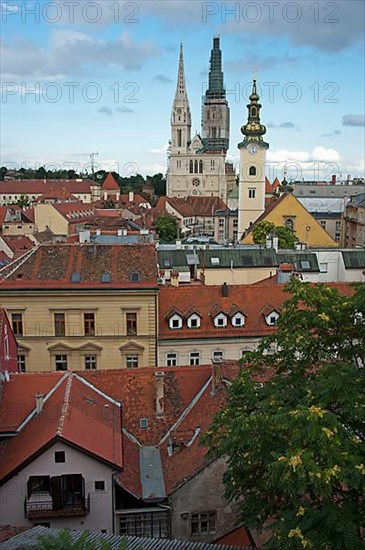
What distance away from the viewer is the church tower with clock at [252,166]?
259 feet

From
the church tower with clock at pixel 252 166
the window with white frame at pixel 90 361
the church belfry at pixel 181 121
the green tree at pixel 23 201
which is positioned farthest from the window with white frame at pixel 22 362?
the church belfry at pixel 181 121

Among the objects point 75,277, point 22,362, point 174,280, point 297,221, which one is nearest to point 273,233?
point 297,221

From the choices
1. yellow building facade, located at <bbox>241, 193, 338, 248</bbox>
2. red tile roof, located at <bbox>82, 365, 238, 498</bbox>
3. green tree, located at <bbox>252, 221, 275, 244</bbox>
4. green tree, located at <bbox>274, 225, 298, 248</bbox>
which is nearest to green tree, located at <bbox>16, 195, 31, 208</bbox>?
yellow building facade, located at <bbox>241, 193, 338, 248</bbox>

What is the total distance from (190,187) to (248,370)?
139m

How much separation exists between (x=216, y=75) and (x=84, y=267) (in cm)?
15324

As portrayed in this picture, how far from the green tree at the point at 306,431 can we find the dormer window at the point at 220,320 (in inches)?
622

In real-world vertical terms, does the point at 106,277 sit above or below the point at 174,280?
below

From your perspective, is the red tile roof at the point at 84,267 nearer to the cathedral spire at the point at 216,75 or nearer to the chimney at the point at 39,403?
the chimney at the point at 39,403

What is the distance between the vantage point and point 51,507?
18.3m

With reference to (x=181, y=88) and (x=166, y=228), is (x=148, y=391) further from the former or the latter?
(x=181, y=88)

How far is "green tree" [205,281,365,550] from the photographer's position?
1091 cm

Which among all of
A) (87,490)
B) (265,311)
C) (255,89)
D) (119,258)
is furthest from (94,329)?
(255,89)

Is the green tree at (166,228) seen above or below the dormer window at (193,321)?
above

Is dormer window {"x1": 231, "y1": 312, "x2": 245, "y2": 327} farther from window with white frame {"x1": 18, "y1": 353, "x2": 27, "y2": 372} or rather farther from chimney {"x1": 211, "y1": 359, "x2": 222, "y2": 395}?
window with white frame {"x1": 18, "y1": 353, "x2": 27, "y2": 372}
